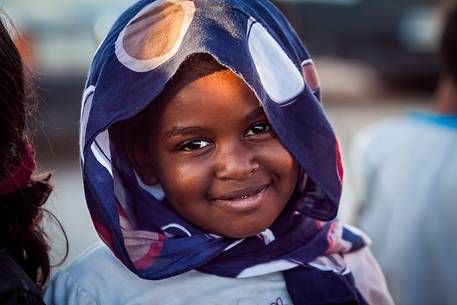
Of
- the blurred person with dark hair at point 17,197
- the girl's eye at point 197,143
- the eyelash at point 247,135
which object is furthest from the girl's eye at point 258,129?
the blurred person with dark hair at point 17,197

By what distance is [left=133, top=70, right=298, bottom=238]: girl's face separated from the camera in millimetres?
2303

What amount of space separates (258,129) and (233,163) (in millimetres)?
131

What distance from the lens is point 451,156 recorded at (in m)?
3.89

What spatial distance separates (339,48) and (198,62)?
10.9m

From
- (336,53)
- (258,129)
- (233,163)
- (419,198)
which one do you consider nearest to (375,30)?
A: (336,53)

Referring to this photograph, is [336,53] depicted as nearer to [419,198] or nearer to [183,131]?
[419,198]

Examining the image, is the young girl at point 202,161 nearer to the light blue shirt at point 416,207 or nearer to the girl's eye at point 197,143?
the girl's eye at point 197,143

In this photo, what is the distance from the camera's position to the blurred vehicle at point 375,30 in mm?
12430

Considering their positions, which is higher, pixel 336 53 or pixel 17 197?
pixel 17 197

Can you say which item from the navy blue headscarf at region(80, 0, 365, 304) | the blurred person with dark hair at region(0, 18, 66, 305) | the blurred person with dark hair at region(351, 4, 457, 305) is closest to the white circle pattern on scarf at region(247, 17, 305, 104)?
the navy blue headscarf at region(80, 0, 365, 304)

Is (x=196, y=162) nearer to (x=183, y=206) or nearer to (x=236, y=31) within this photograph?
(x=183, y=206)

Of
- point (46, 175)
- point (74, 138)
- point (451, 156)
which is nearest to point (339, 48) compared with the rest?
point (74, 138)

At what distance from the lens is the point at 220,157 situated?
2.31 metres

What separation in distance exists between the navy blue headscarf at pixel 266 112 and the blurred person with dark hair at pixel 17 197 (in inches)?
A: 6.3
